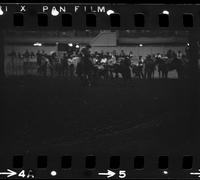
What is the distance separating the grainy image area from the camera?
13.4 feet

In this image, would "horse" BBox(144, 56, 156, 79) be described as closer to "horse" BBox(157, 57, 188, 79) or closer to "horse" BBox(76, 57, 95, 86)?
"horse" BBox(157, 57, 188, 79)

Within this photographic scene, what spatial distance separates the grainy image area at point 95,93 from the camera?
4.09 m

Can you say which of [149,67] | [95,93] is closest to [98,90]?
[95,93]

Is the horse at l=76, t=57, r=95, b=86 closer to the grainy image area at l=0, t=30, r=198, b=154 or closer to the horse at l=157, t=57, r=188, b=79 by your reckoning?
the grainy image area at l=0, t=30, r=198, b=154

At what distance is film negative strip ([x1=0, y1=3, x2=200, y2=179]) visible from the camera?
13.4ft

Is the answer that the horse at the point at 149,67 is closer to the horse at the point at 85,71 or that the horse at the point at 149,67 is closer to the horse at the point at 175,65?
the horse at the point at 175,65

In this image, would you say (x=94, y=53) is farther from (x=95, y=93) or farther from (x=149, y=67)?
(x=149, y=67)

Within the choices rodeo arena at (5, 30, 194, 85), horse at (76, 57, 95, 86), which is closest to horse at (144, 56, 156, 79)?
rodeo arena at (5, 30, 194, 85)

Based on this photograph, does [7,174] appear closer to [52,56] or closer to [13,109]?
[13,109]

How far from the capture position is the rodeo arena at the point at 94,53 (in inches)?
160

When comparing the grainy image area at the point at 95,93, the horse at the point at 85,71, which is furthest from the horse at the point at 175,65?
the horse at the point at 85,71

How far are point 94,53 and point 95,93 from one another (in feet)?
0.81

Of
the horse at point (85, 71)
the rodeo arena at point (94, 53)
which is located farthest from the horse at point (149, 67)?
the horse at point (85, 71)

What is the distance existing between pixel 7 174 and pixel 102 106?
0.73 metres
